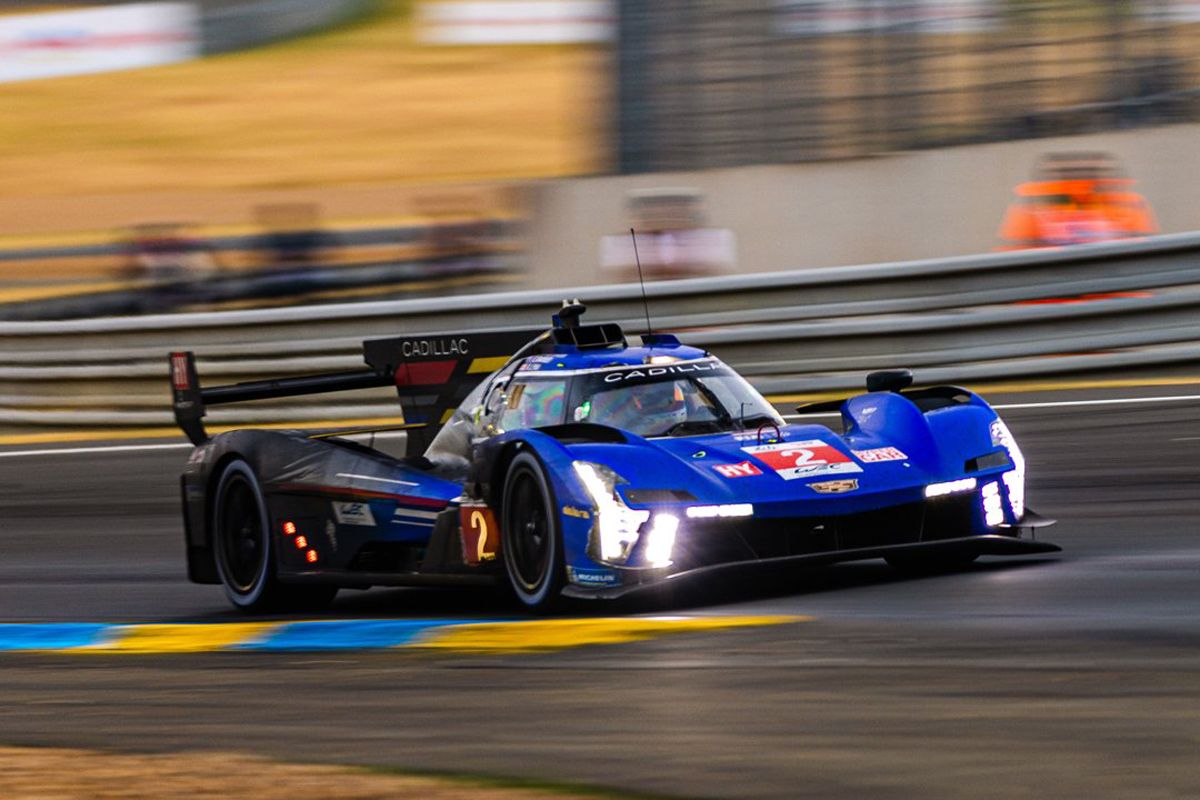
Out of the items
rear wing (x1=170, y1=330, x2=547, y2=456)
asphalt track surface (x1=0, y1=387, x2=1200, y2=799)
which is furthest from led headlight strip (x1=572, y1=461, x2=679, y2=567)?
rear wing (x1=170, y1=330, x2=547, y2=456)

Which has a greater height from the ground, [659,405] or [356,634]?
[659,405]

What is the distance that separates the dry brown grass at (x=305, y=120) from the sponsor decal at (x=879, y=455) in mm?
24345

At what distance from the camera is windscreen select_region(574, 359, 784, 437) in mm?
7820

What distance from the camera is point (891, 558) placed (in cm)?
747

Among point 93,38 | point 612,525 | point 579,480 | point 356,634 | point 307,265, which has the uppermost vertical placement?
point 93,38

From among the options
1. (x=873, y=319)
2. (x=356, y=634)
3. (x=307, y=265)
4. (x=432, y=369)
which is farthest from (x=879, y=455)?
(x=307, y=265)

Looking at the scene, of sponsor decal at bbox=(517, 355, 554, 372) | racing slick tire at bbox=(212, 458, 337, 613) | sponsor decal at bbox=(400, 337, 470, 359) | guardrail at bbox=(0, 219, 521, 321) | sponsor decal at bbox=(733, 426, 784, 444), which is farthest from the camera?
guardrail at bbox=(0, 219, 521, 321)

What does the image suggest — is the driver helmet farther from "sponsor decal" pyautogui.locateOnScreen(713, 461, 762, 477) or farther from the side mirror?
the side mirror

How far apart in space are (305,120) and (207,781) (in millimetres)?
33251

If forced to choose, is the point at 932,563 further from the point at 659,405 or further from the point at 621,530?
the point at 621,530

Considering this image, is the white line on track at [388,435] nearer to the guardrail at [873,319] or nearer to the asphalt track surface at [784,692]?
the guardrail at [873,319]

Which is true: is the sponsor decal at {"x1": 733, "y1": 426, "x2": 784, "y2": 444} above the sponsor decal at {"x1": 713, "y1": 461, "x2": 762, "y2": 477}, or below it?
above

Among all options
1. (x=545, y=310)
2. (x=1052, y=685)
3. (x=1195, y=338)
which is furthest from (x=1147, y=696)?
(x=545, y=310)

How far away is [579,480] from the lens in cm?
713
